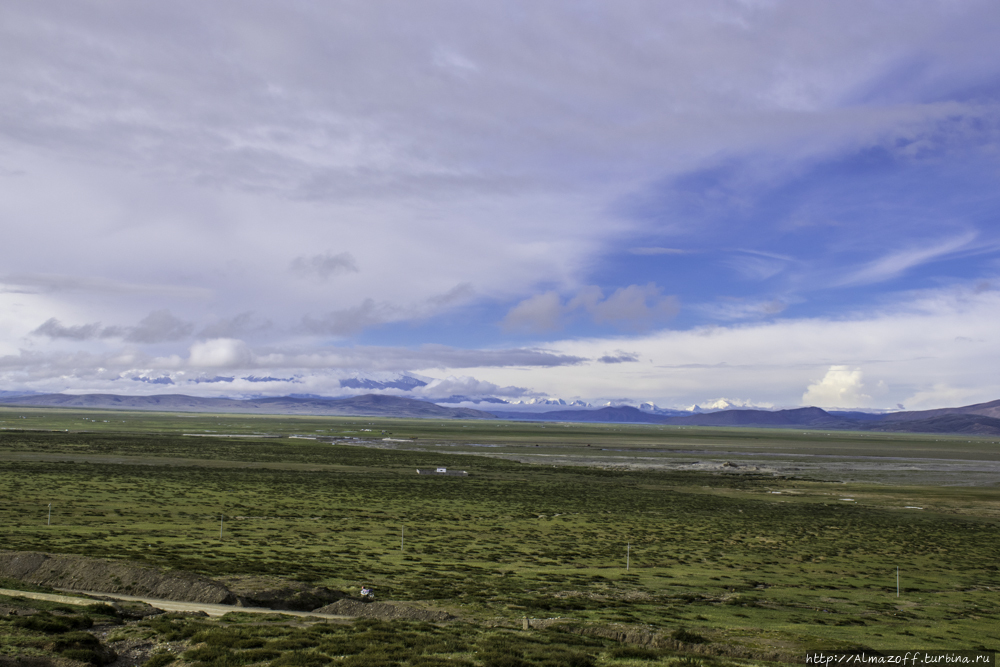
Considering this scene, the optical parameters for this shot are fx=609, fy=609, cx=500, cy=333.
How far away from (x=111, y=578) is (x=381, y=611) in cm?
1152

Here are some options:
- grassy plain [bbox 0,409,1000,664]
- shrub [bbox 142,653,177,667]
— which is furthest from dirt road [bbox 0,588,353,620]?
shrub [bbox 142,653,177,667]

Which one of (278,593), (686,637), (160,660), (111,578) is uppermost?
(160,660)

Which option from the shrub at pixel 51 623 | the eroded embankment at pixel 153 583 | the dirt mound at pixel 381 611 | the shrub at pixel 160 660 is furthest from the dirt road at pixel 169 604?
the shrub at pixel 160 660

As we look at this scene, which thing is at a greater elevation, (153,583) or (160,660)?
(160,660)

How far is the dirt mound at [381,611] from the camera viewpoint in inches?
888

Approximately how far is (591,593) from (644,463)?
8363 centimetres

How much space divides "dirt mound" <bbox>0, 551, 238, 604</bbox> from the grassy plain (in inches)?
123

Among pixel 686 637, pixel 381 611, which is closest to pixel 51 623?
pixel 381 611

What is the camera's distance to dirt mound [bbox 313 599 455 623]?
888 inches

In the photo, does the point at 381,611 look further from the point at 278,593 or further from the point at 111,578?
the point at 111,578

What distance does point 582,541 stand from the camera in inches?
1634

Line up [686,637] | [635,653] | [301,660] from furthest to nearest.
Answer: [686,637], [635,653], [301,660]

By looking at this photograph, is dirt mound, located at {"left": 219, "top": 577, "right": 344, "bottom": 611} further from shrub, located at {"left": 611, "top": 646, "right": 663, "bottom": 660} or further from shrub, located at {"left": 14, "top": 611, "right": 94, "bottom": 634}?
shrub, located at {"left": 611, "top": 646, "right": 663, "bottom": 660}

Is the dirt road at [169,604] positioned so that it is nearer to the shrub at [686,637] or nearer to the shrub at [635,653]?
the shrub at [635,653]
